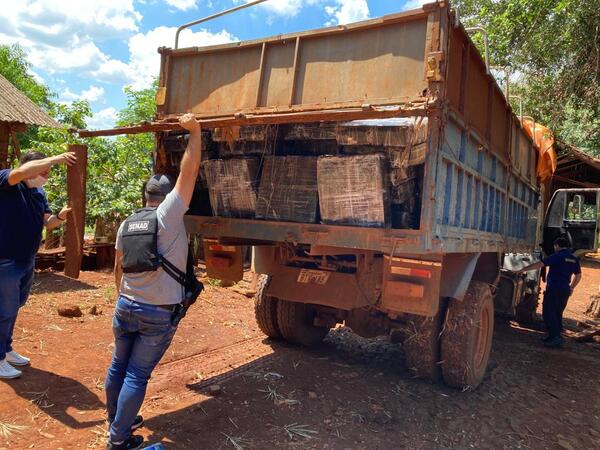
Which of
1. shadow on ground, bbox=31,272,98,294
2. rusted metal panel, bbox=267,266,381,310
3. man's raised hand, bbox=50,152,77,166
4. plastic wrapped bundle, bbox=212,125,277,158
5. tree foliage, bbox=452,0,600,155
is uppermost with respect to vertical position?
tree foliage, bbox=452,0,600,155

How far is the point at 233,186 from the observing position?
3832 millimetres

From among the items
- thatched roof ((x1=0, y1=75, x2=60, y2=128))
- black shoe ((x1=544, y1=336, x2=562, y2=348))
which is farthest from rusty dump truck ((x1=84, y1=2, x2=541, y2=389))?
thatched roof ((x1=0, y1=75, x2=60, y2=128))

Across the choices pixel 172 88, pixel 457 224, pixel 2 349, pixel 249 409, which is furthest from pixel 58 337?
pixel 457 224

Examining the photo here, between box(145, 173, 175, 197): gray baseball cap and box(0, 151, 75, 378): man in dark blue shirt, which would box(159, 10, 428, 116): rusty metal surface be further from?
box(0, 151, 75, 378): man in dark blue shirt

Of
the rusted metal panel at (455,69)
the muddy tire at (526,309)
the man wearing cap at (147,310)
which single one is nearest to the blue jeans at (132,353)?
the man wearing cap at (147,310)

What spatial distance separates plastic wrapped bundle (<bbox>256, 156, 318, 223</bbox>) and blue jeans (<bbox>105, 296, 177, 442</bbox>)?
1245mm

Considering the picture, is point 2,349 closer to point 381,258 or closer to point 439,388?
point 381,258

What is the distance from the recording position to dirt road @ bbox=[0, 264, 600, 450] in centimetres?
318

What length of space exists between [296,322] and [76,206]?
2.42 m

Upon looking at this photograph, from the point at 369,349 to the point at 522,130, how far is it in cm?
323

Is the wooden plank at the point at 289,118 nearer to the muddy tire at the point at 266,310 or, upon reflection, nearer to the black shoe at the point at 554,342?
the muddy tire at the point at 266,310

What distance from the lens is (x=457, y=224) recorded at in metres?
3.75

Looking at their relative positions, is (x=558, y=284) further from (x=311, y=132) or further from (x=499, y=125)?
(x=311, y=132)

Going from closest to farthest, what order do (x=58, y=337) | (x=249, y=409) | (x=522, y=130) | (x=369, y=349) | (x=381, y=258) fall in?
(x=249, y=409)
(x=381, y=258)
(x=58, y=337)
(x=369, y=349)
(x=522, y=130)
